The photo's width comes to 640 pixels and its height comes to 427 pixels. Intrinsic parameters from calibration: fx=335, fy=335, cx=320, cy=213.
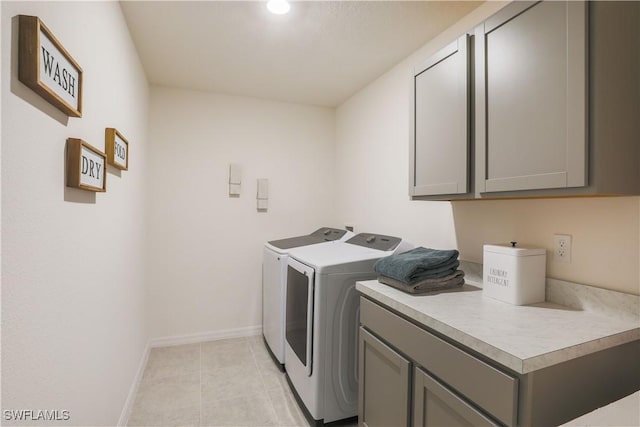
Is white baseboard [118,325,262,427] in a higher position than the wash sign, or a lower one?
lower

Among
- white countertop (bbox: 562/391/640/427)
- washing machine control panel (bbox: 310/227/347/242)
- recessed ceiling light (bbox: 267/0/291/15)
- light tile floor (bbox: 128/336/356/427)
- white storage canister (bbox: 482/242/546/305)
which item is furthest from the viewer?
washing machine control panel (bbox: 310/227/347/242)

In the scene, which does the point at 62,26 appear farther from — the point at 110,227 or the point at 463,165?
the point at 463,165

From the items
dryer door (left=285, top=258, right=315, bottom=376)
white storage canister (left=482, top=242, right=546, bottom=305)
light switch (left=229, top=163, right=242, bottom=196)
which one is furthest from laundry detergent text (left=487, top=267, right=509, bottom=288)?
light switch (left=229, top=163, right=242, bottom=196)

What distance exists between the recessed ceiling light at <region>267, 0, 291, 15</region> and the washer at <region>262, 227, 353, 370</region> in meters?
1.56

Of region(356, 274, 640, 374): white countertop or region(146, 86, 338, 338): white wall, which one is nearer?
region(356, 274, 640, 374): white countertop

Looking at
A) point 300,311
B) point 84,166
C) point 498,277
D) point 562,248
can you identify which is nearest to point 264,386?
point 300,311

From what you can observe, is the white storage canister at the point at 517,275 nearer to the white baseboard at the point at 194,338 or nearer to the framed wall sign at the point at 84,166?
the framed wall sign at the point at 84,166

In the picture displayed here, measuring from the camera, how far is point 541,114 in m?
1.16

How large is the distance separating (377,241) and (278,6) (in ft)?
A: 5.11

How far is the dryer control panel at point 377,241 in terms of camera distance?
2.20 m

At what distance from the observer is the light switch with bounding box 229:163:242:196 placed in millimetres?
3194

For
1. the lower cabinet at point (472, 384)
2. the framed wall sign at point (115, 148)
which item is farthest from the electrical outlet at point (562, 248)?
the framed wall sign at point (115, 148)

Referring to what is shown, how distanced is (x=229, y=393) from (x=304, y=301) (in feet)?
2.89

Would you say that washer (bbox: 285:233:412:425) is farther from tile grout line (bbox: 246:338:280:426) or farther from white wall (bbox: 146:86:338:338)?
white wall (bbox: 146:86:338:338)
